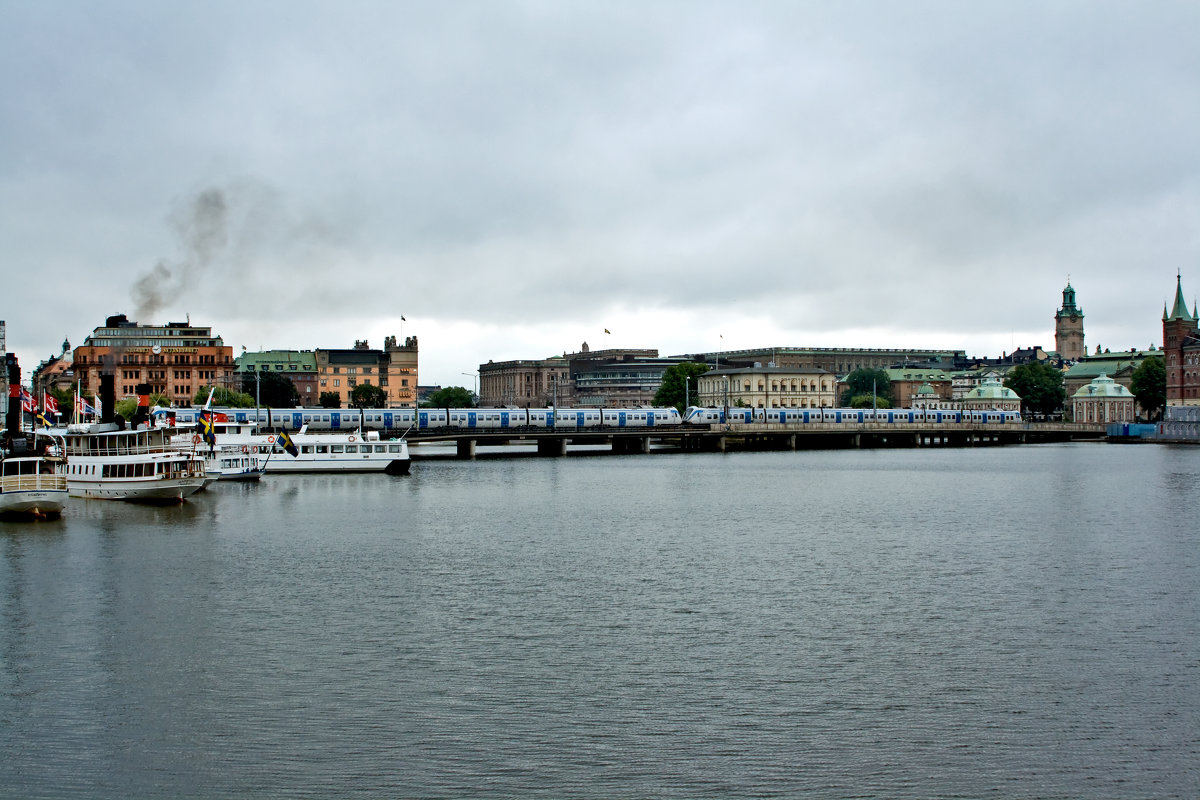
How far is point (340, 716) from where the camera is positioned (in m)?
30.8

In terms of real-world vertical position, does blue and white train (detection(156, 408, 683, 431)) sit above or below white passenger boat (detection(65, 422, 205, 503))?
above

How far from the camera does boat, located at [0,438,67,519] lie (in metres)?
71.1

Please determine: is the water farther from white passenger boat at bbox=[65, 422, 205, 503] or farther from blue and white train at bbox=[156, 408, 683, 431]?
blue and white train at bbox=[156, 408, 683, 431]

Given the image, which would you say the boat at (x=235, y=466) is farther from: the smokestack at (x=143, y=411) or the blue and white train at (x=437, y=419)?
the blue and white train at (x=437, y=419)

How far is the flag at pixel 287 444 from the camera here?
115625 millimetres

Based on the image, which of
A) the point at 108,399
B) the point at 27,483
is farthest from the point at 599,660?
the point at 108,399

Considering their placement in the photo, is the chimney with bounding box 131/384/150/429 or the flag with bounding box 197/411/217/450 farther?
the flag with bounding box 197/411/217/450

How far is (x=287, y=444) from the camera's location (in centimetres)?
11588

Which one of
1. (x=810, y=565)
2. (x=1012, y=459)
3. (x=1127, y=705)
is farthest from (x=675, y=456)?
(x=1127, y=705)

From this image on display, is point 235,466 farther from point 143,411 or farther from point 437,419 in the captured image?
point 437,419

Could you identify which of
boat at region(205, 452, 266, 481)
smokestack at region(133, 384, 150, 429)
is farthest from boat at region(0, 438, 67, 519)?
boat at region(205, 452, 266, 481)

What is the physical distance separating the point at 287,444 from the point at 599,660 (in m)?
84.7

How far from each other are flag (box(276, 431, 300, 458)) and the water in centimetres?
4407

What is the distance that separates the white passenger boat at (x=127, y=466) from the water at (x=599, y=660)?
14.1 m
